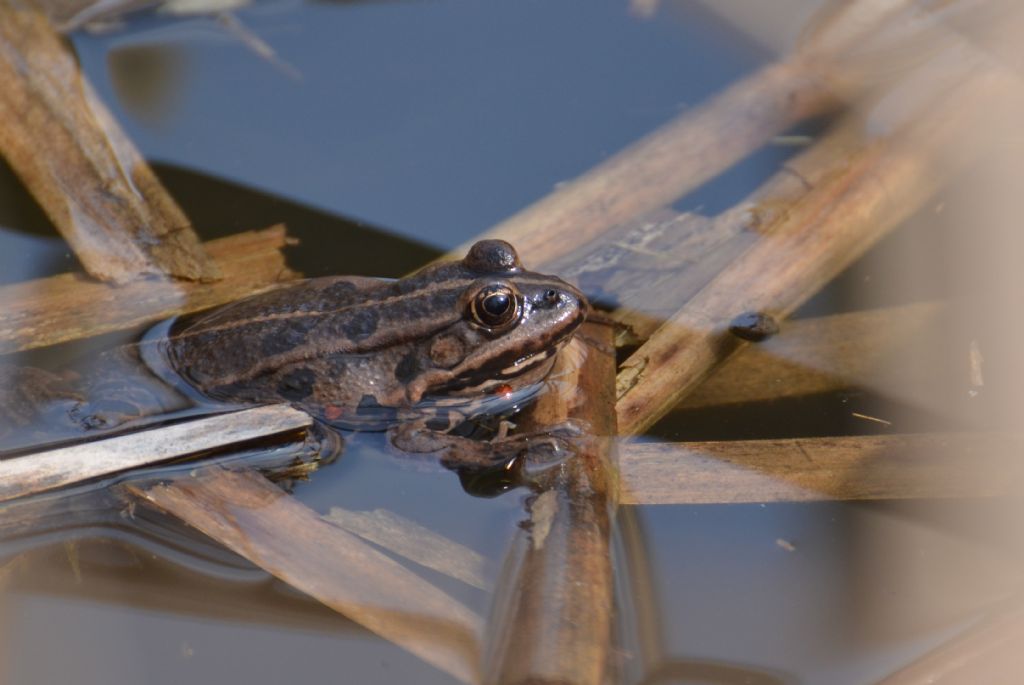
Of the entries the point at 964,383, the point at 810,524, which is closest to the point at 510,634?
the point at 810,524

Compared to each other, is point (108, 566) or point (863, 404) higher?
point (863, 404)

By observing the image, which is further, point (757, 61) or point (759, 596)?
point (757, 61)

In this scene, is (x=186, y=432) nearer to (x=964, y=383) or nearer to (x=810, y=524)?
(x=810, y=524)

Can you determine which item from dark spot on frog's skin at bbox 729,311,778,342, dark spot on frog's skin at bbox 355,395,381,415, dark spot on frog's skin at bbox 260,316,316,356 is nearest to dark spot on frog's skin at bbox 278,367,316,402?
dark spot on frog's skin at bbox 260,316,316,356

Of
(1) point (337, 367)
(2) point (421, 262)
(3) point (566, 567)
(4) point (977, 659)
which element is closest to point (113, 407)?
(1) point (337, 367)

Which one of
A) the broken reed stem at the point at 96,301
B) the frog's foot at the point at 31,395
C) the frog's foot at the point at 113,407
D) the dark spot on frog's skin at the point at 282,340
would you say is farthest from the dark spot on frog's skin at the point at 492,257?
the frog's foot at the point at 31,395

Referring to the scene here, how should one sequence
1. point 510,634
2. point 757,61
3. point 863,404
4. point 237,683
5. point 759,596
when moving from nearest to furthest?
point 510,634, point 237,683, point 759,596, point 863,404, point 757,61

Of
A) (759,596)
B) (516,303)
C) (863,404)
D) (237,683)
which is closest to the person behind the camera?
(237,683)
